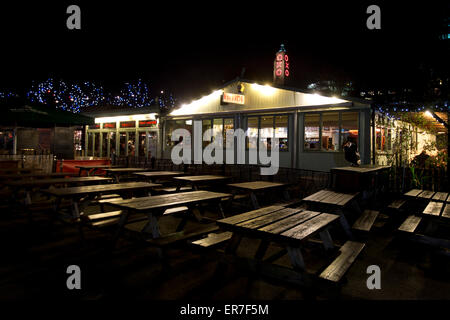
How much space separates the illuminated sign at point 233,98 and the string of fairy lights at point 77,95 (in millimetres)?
13171

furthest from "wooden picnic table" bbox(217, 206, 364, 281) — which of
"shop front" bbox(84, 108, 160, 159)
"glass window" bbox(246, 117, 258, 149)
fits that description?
"shop front" bbox(84, 108, 160, 159)

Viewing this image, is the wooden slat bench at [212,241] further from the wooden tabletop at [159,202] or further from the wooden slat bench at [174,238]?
the wooden tabletop at [159,202]

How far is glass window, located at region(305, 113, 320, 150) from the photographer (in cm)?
1216

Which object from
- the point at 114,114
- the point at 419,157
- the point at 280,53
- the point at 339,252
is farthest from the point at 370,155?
the point at 114,114

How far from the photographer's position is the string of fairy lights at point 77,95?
25422mm

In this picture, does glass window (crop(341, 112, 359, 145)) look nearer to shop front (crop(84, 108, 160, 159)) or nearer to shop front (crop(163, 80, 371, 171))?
shop front (crop(163, 80, 371, 171))

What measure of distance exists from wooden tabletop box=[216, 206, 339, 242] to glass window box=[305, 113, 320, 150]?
8.77 metres

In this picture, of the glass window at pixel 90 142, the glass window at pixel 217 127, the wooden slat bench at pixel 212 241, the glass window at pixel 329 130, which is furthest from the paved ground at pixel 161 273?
the glass window at pixel 90 142

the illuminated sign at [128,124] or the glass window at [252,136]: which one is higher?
the illuminated sign at [128,124]

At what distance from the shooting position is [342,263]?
320 centimetres

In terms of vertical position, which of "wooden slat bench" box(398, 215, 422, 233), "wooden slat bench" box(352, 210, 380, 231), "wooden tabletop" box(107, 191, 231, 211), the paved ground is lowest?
the paved ground

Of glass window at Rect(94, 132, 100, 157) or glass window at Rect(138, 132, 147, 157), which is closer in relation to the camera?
glass window at Rect(138, 132, 147, 157)

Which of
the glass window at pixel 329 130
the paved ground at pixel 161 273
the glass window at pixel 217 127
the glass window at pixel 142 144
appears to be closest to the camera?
the paved ground at pixel 161 273
